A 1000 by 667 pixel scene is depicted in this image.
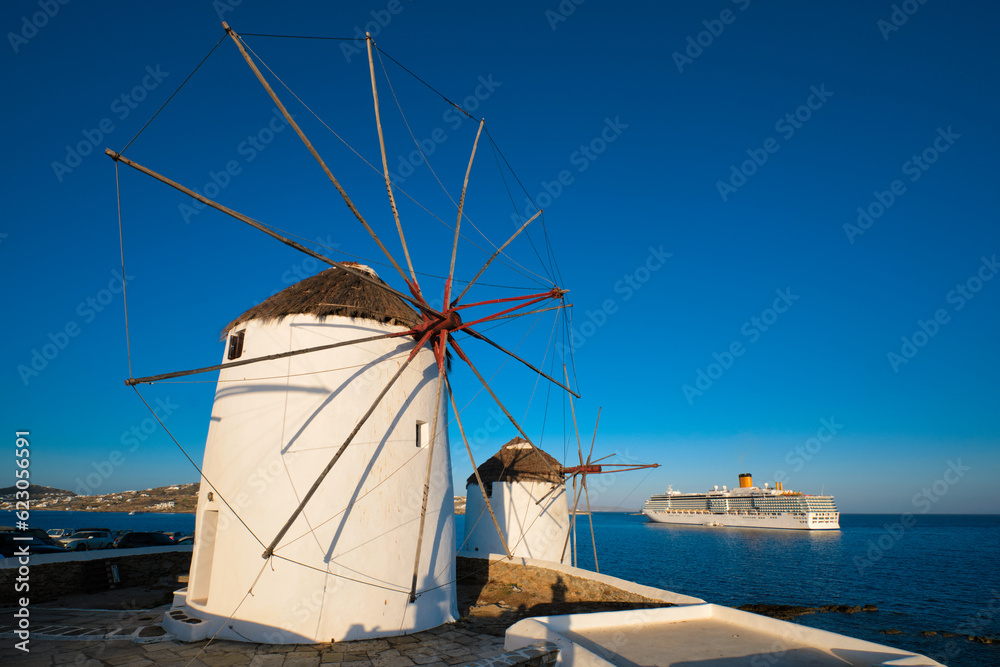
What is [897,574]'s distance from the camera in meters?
35.3

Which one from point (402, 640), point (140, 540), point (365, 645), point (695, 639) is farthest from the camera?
point (140, 540)

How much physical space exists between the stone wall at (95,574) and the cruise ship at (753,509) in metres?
87.3

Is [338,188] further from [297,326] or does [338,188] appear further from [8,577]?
[8,577]

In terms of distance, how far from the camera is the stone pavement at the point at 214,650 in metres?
6.70

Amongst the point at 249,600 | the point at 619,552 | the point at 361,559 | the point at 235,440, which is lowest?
the point at 619,552

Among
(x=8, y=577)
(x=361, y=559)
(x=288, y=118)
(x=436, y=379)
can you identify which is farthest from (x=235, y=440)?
(x=8, y=577)

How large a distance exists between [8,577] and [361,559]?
25.9 feet

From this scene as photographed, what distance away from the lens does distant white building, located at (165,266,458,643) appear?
786 centimetres

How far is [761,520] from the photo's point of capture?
82.6 meters

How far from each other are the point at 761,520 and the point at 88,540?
8833 centimetres

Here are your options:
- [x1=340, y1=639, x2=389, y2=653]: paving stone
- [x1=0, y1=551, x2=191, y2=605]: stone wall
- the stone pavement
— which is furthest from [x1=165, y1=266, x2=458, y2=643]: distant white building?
[x1=0, y1=551, x2=191, y2=605]: stone wall

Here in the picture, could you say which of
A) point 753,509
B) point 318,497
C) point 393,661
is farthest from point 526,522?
point 753,509

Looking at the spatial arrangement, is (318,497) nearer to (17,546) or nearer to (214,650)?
(214,650)

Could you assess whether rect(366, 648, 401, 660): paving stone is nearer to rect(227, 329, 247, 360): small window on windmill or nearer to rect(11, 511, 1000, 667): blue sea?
rect(227, 329, 247, 360): small window on windmill
